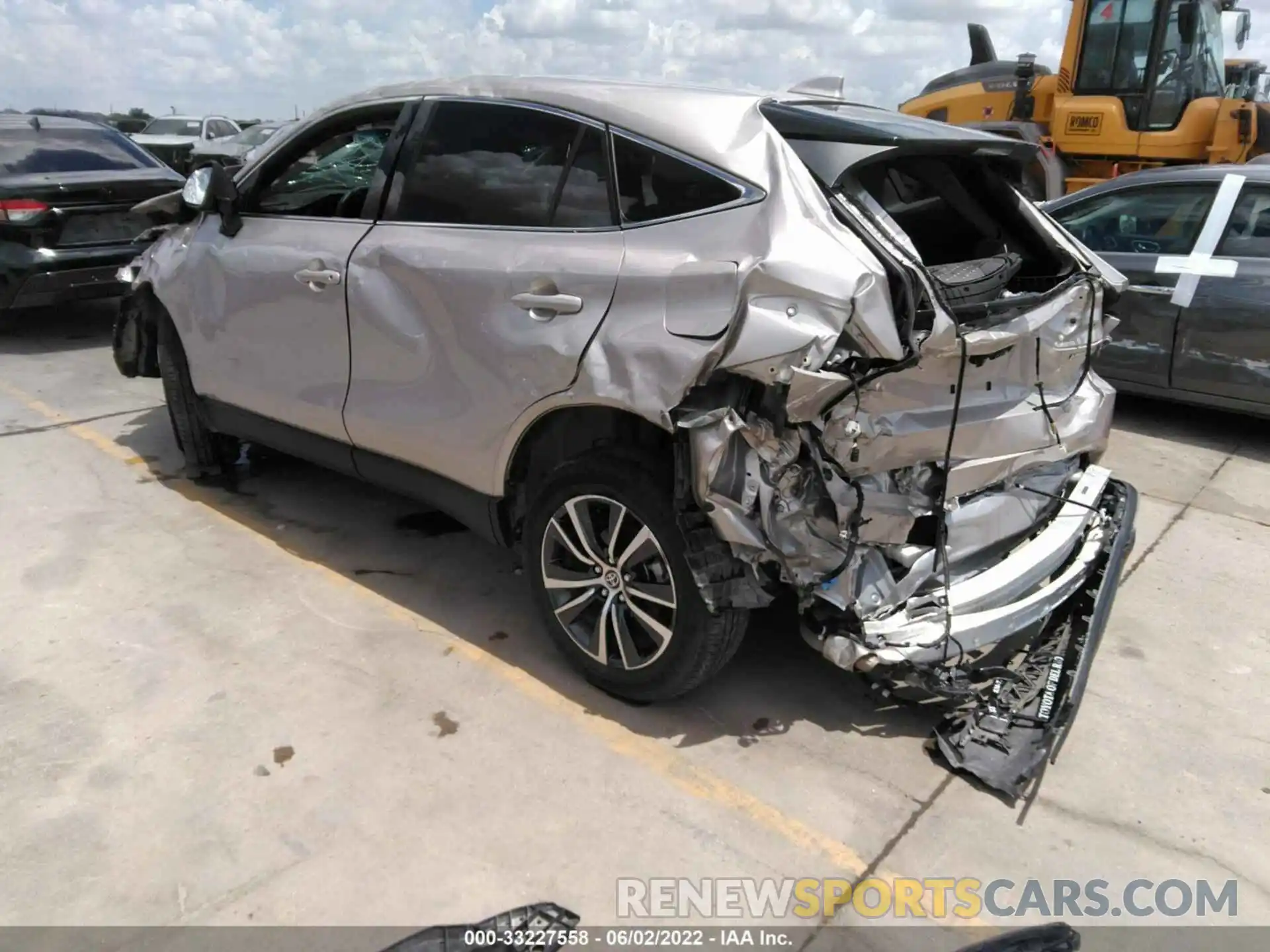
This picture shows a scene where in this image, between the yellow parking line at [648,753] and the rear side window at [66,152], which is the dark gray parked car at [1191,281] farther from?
the rear side window at [66,152]

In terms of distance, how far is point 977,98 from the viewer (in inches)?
429

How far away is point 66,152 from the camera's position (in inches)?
314

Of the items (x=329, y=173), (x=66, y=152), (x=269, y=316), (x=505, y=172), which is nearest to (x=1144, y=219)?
(x=505, y=172)

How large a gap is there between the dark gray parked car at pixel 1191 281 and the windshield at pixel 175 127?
22571mm

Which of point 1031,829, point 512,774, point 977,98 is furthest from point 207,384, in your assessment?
point 977,98

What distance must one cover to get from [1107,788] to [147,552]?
3.85m

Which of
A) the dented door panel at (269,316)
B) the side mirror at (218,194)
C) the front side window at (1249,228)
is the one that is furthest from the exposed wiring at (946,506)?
the front side window at (1249,228)

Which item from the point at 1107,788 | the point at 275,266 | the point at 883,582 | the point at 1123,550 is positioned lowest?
the point at 1107,788

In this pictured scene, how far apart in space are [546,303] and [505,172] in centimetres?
60

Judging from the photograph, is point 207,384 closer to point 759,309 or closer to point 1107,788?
point 759,309

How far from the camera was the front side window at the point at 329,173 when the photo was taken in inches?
152

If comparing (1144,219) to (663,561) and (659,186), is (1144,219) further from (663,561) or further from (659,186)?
(663,561)

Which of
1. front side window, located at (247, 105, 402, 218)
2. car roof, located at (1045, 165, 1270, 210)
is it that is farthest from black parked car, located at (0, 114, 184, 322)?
car roof, located at (1045, 165, 1270, 210)

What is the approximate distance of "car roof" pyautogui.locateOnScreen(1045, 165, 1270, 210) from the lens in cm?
579
